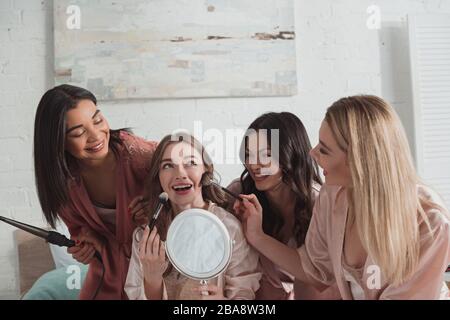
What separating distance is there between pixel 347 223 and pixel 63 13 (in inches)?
44.1

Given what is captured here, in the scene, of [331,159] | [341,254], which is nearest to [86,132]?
[331,159]

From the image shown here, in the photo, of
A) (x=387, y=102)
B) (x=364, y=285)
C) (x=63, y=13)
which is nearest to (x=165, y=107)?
(x=63, y=13)

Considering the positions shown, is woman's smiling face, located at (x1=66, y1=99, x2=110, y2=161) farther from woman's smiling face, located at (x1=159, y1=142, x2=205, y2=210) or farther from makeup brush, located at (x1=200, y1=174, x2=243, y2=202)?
makeup brush, located at (x1=200, y1=174, x2=243, y2=202)

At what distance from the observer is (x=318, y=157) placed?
4.85 ft

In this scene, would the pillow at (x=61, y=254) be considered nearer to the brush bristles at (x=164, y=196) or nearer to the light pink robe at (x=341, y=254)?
the brush bristles at (x=164, y=196)

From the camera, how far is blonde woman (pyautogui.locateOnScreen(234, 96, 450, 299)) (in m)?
1.36


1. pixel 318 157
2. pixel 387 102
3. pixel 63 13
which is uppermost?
pixel 63 13

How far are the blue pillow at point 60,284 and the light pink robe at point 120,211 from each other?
0.30ft

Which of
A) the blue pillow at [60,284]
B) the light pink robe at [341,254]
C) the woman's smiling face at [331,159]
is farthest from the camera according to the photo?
the blue pillow at [60,284]

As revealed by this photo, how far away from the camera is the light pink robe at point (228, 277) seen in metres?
1.50

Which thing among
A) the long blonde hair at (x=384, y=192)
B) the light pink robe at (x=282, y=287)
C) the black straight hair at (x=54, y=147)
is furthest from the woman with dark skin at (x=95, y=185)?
the long blonde hair at (x=384, y=192)

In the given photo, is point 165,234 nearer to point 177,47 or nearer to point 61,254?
point 61,254

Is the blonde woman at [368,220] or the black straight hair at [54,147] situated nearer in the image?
the blonde woman at [368,220]
